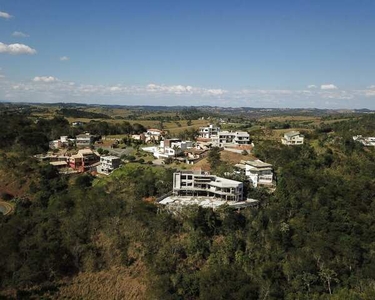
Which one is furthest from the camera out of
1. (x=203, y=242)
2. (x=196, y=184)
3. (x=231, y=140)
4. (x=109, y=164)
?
(x=231, y=140)

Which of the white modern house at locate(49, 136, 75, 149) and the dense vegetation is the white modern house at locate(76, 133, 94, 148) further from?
the dense vegetation

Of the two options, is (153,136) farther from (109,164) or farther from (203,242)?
(203,242)

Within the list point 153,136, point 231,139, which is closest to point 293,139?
point 231,139

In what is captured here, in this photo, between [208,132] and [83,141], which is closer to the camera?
[83,141]

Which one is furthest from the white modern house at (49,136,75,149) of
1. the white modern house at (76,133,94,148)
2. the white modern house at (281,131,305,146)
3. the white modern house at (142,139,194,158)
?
the white modern house at (281,131,305,146)

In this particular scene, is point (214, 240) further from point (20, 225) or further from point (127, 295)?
point (20, 225)

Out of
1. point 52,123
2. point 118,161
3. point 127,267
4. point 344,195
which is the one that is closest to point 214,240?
point 127,267
